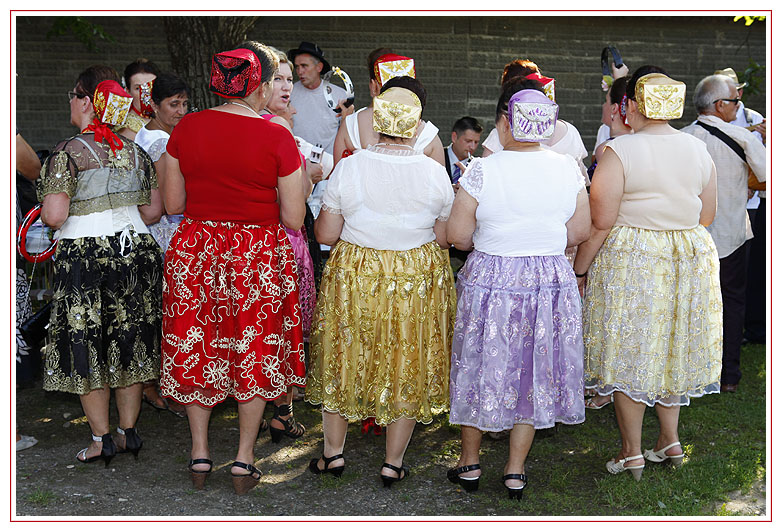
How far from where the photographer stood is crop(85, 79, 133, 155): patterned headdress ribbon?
3.99 meters

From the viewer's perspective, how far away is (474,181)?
3.70m

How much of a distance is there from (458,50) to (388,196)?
635 cm

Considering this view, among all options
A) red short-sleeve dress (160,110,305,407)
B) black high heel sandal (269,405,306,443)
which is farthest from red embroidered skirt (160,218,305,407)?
black high heel sandal (269,405,306,443)

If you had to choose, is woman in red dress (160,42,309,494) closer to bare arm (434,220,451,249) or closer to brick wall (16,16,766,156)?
bare arm (434,220,451,249)

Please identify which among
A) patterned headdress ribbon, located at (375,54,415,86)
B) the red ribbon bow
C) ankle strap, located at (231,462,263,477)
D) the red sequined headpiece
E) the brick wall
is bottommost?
ankle strap, located at (231,462,263,477)

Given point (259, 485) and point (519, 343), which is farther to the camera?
point (259, 485)

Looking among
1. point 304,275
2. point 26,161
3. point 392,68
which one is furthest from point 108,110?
point 392,68

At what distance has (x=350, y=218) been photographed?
3.89 meters

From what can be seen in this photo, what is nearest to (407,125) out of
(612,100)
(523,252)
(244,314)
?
(523,252)

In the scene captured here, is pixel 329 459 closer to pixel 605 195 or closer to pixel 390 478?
pixel 390 478

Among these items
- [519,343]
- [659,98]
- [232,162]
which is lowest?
[519,343]

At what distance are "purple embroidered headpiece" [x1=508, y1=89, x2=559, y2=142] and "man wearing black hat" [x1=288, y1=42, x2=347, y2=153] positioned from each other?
2.58 m

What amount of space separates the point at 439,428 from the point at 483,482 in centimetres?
78
